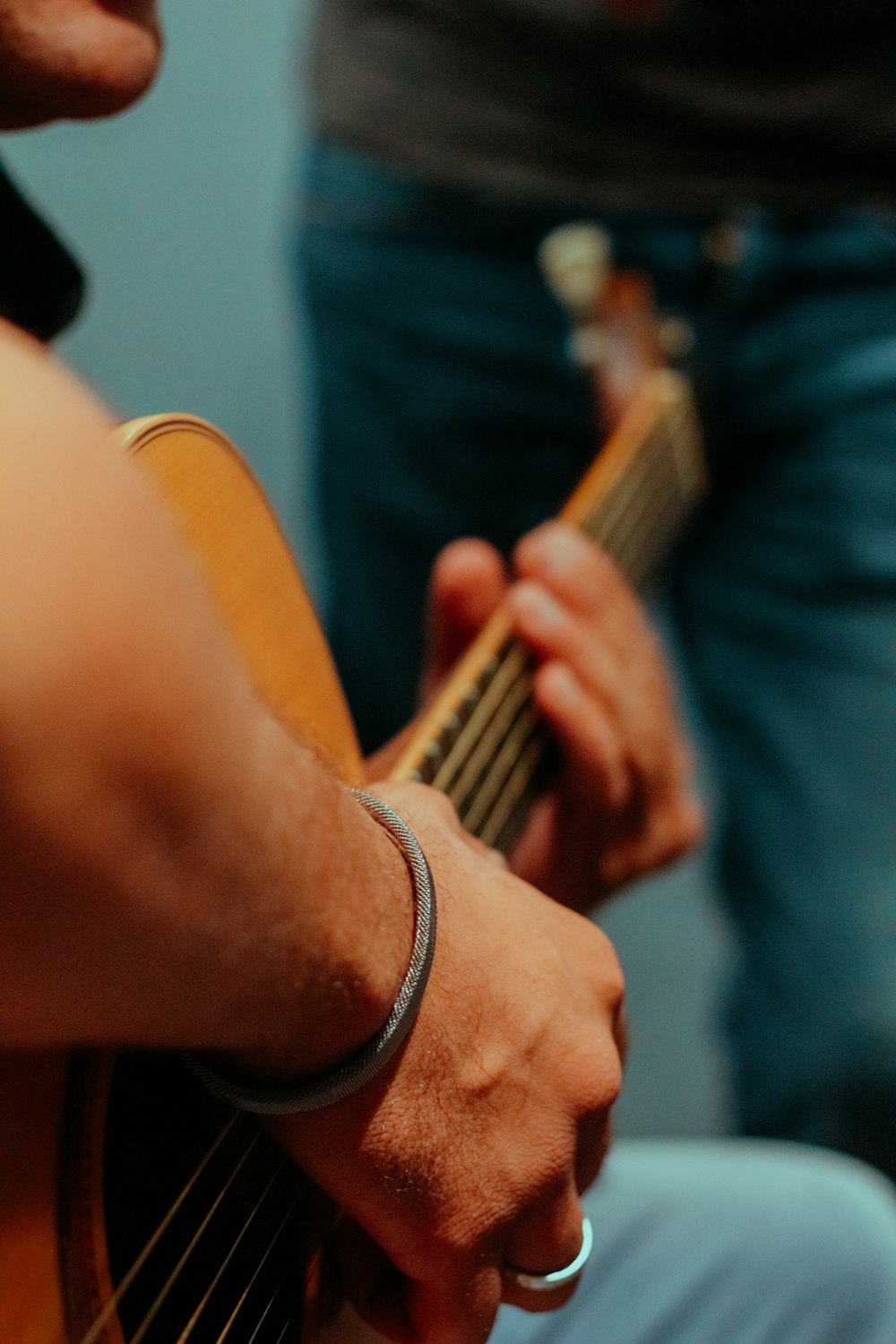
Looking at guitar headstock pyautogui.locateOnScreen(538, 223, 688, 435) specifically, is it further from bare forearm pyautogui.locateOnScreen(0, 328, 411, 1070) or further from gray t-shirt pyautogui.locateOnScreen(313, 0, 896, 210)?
bare forearm pyautogui.locateOnScreen(0, 328, 411, 1070)

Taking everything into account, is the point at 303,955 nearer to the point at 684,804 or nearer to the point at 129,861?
the point at 129,861

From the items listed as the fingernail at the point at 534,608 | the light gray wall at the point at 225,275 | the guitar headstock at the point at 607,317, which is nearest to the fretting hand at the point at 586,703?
the fingernail at the point at 534,608

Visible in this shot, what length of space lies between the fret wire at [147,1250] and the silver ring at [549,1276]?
105 mm

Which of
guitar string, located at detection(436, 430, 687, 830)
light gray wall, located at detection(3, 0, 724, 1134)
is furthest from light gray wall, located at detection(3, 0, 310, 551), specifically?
guitar string, located at detection(436, 430, 687, 830)

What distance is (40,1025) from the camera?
0.93 ft

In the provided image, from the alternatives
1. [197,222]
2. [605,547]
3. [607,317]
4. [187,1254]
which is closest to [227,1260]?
[187,1254]

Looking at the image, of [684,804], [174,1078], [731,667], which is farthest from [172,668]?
[731,667]

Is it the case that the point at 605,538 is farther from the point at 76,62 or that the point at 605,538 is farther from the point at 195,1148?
the point at 195,1148

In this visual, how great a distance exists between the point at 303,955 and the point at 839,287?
773mm

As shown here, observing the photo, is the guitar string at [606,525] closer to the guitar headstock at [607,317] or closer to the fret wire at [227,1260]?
the guitar headstock at [607,317]

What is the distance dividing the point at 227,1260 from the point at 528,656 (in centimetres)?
34

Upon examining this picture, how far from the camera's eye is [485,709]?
0.56 m

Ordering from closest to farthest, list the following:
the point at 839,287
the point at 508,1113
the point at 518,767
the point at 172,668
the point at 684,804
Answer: the point at 172,668 < the point at 508,1113 < the point at 518,767 < the point at 684,804 < the point at 839,287

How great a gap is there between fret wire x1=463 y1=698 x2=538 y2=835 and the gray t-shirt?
474 millimetres
